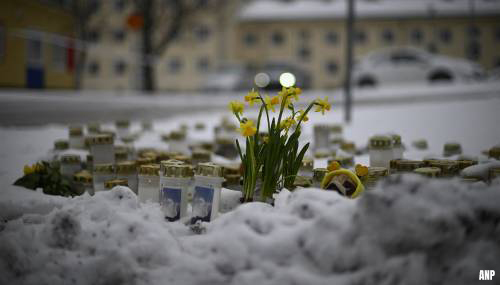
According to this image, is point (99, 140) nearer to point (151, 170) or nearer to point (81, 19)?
point (151, 170)

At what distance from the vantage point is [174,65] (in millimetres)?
38969

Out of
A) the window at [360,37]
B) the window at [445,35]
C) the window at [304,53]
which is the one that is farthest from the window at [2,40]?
the window at [445,35]

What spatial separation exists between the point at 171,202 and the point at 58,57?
2034 cm

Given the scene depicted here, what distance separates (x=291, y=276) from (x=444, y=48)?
1556 inches

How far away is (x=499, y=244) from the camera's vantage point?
1.85 metres

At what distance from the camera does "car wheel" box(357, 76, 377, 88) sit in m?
21.4

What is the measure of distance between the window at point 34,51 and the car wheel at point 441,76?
14923mm

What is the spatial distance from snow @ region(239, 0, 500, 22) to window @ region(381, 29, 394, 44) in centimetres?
123

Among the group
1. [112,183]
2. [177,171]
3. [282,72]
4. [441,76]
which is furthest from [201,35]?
[177,171]

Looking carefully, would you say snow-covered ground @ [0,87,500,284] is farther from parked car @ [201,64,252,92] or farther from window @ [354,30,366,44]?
window @ [354,30,366,44]

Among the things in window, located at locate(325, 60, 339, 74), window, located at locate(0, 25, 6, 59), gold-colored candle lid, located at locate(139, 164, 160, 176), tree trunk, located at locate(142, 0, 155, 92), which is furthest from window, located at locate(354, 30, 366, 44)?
gold-colored candle lid, located at locate(139, 164, 160, 176)

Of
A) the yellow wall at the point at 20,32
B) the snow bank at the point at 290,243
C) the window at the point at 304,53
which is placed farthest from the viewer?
the window at the point at 304,53

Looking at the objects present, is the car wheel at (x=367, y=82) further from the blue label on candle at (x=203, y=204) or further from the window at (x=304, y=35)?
the blue label on candle at (x=203, y=204)

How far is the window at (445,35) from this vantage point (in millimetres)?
38062
